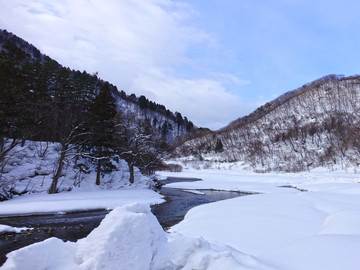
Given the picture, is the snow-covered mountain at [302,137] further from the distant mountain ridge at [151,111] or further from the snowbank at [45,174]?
the snowbank at [45,174]

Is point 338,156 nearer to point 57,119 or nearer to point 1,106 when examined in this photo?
point 57,119

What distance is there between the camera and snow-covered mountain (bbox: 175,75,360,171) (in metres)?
48.4

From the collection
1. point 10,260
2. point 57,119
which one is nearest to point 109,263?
point 10,260

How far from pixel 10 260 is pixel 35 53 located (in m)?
104

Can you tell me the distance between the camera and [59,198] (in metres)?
17.2

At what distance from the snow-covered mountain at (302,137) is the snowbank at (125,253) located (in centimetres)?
4464

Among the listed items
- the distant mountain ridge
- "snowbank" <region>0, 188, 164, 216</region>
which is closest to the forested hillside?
"snowbank" <region>0, 188, 164, 216</region>

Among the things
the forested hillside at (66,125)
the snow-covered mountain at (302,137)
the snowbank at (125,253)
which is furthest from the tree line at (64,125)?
the snow-covered mountain at (302,137)

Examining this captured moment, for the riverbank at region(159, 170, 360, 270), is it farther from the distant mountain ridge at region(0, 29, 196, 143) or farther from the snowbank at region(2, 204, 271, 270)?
the distant mountain ridge at region(0, 29, 196, 143)

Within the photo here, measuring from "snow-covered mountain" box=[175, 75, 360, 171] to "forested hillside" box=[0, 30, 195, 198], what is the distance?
36.7 m

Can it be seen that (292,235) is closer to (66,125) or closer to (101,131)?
(101,131)

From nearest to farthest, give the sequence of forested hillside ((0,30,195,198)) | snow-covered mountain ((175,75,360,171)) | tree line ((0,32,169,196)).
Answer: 1. tree line ((0,32,169,196))
2. forested hillside ((0,30,195,198))
3. snow-covered mountain ((175,75,360,171))

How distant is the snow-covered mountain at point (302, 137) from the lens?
1907 inches

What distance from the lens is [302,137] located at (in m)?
64.4
